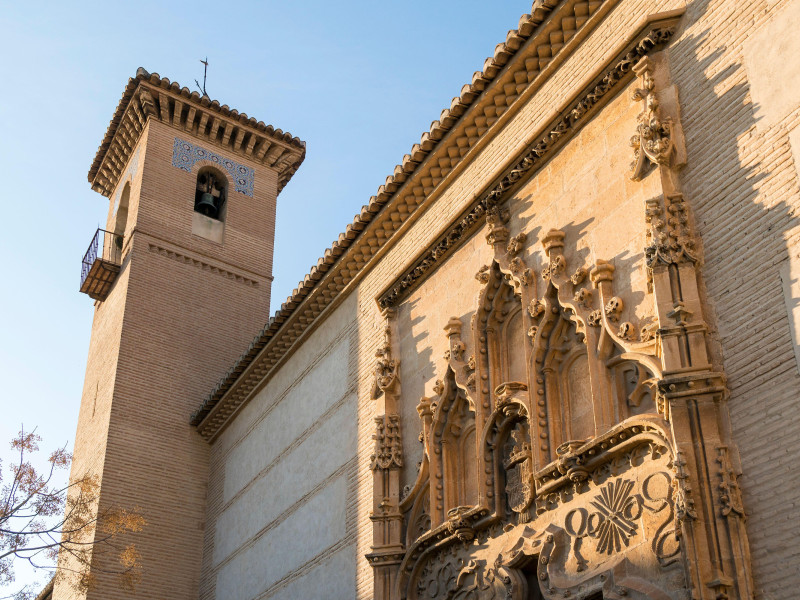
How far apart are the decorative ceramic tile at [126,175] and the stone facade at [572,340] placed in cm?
649

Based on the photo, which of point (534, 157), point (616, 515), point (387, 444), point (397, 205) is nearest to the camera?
point (616, 515)

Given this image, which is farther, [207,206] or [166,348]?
[207,206]

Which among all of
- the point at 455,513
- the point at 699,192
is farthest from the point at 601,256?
the point at 455,513

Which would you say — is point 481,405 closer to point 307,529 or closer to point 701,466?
point 701,466

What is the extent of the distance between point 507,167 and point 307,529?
442cm

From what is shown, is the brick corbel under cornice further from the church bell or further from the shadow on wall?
the church bell

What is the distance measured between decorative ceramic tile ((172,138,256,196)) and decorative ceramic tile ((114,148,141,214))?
0.69 metres

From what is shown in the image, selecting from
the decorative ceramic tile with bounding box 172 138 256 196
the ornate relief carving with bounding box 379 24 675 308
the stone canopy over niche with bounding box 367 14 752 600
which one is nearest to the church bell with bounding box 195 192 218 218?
the decorative ceramic tile with bounding box 172 138 256 196

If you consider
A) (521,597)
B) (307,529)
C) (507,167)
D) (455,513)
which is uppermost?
(507,167)

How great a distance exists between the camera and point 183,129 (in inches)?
660

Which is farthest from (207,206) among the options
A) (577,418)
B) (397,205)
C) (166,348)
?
(577,418)

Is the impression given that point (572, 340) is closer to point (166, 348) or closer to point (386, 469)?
point (386, 469)

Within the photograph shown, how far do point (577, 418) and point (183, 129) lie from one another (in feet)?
37.9

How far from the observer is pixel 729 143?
6.19 meters
